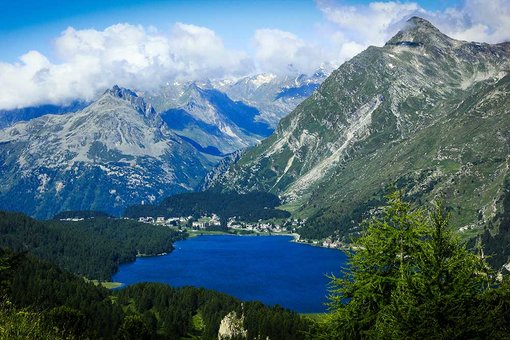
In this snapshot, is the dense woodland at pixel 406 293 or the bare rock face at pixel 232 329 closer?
the dense woodland at pixel 406 293

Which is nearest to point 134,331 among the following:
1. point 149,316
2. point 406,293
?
point 149,316

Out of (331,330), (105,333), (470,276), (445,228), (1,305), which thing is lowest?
(105,333)

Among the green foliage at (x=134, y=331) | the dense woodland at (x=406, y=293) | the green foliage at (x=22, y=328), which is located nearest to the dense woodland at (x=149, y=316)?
the green foliage at (x=134, y=331)

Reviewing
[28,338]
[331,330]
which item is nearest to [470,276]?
[331,330]

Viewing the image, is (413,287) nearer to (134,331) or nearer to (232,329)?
(134,331)

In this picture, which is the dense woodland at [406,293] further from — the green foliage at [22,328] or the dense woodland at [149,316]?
the dense woodland at [149,316]

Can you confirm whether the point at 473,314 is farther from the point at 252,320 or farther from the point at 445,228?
the point at 252,320

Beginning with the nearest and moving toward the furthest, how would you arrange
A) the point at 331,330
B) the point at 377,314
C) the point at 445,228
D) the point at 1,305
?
1. the point at 1,305
2. the point at 445,228
3. the point at 377,314
4. the point at 331,330

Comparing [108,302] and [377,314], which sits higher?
[377,314]
